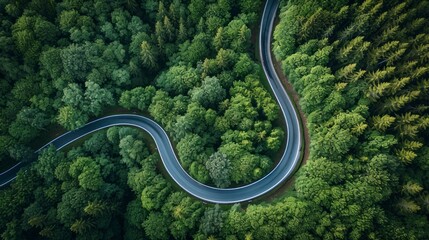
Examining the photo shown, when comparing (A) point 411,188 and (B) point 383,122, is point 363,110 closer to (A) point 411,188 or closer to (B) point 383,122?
(B) point 383,122

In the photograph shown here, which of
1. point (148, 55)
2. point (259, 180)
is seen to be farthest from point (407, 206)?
point (148, 55)

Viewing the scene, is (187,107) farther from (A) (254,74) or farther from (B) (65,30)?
(B) (65,30)

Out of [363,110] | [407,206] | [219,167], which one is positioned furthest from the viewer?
[363,110]

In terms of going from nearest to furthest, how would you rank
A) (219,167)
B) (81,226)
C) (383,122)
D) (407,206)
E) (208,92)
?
(407,206), (383,122), (81,226), (219,167), (208,92)

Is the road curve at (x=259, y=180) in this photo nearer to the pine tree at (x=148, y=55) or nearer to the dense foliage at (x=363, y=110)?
the dense foliage at (x=363, y=110)

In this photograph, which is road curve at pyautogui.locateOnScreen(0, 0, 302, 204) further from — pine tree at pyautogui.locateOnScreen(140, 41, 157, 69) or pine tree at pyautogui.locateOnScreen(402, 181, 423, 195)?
pine tree at pyautogui.locateOnScreen(402, 181, 423, 195)

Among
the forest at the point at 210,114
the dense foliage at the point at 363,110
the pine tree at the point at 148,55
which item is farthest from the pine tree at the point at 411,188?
the pine tree at the point at 148,55
